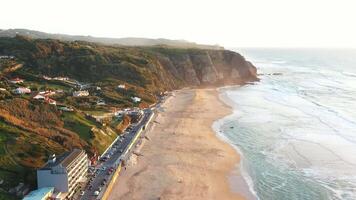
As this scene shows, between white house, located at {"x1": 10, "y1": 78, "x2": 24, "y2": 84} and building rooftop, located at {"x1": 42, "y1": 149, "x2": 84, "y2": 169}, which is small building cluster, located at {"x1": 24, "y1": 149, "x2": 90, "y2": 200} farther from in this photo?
white house, located at {"x1": 10, "y1": 78, "x2": 24, "y2": 84}

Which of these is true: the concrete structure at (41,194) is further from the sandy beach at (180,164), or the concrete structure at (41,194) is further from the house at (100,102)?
the house at (100,102)

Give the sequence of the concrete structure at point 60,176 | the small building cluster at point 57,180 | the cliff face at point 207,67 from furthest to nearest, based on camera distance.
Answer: the cliff face at point 207,67
the concrete structure at point 60,176
the small building cluster at point 57,180

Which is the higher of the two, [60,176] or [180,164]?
[60,176]

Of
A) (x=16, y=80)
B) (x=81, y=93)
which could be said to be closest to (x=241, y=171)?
(x=81, y=93)

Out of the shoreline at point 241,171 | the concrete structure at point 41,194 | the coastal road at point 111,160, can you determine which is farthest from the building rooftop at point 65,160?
the shoreline at point 241,171

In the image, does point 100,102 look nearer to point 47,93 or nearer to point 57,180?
point 47,93

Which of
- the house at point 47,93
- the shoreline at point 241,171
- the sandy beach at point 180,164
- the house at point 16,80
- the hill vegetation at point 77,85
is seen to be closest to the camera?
the sandy beach at point 180,164

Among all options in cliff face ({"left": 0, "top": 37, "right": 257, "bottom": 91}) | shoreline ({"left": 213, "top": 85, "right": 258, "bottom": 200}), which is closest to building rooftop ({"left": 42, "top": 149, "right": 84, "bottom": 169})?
shoreline ({"left": 213, "top": 85, "right": 258, "bottom": 200})
